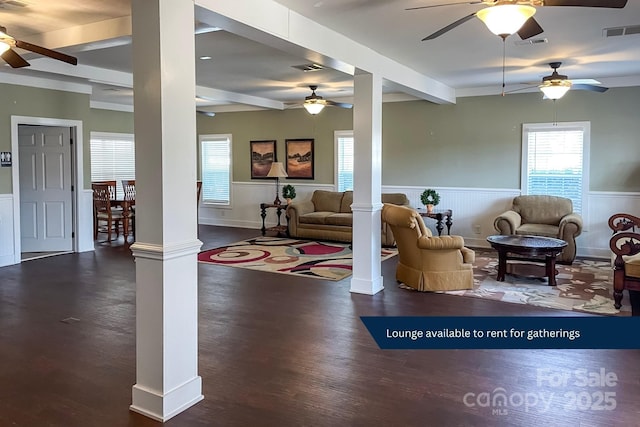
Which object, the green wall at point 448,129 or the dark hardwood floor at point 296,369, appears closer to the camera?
the dark hardwood floor at point 296,369

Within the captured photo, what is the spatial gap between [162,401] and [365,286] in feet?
9.98

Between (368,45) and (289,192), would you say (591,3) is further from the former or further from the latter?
(289,192)

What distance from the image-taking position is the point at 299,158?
10477 mm

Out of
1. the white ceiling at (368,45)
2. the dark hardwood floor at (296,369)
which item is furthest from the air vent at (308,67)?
the dark hardwood floor at (296,369)

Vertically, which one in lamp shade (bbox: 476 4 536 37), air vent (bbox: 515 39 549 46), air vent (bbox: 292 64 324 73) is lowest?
lamp shade (bbox: 476 4 536 37)

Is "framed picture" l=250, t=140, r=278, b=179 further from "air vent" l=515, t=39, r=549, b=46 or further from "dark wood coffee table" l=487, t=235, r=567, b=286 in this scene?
"air vent" l=515, t=39, r=549, b=46

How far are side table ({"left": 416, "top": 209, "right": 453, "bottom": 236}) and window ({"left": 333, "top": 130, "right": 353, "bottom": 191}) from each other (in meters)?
1.71

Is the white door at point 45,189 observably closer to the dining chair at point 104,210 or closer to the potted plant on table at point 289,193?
the dining chair at point 104,210

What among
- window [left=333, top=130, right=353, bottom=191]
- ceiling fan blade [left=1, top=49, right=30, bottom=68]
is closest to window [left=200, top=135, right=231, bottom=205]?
window [left=333, top=130, right=353, bottom=191]

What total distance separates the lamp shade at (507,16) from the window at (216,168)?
28.6ft

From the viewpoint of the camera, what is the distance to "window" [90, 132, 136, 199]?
10352 mm

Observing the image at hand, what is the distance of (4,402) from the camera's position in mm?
3055

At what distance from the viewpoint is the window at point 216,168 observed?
11.4m

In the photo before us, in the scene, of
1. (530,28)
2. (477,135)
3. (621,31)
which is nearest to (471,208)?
(477,135)
